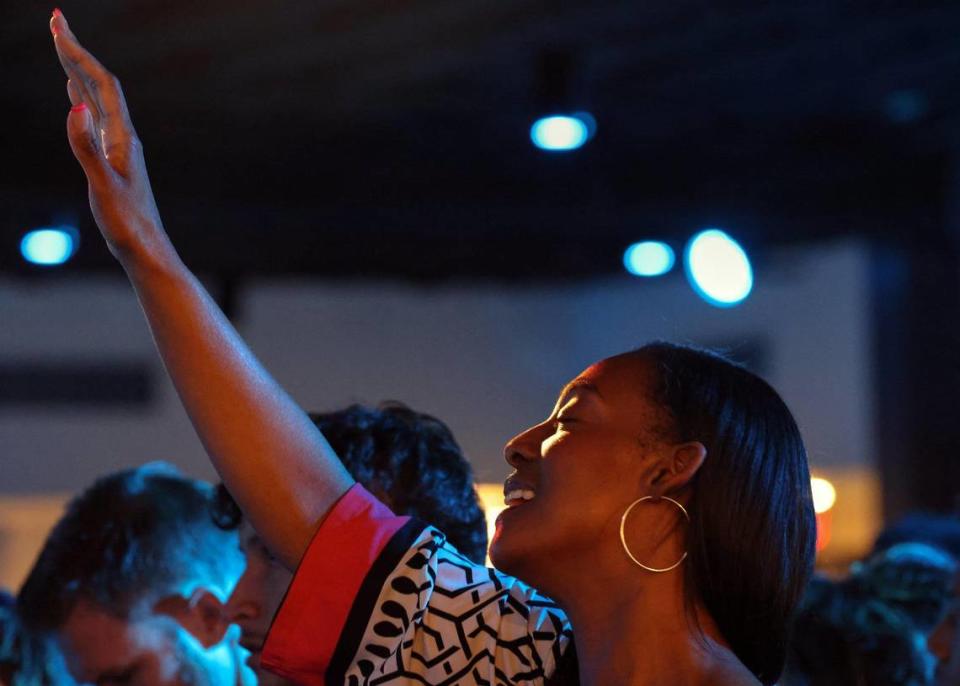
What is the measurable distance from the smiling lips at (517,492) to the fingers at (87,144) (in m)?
0.52

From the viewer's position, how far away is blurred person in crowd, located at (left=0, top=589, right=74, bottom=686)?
2383mm

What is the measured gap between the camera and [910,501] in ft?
17.3

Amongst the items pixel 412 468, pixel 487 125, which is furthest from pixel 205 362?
pixel 487 125

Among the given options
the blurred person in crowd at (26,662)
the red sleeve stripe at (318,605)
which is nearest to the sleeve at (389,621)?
the red sleeve stripe at (318,605)

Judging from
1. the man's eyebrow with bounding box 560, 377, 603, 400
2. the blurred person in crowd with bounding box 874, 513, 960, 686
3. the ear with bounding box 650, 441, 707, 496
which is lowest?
the blurred person in crowd with bounding box 874, 513, 960, 686

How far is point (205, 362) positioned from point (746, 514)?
1.86 feet

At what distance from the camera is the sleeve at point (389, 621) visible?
1.37m

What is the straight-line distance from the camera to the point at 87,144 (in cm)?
128

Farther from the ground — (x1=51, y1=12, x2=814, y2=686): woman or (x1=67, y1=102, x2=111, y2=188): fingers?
(x1=67, y1=102, x2=111, y2=188): fingers

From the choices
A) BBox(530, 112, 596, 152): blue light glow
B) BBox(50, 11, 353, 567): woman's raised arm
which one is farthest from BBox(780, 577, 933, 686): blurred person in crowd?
BBox(530, 112, 596, 152): blue light glow

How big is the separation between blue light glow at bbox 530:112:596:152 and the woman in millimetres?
2889

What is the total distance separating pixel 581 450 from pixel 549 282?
5.35m

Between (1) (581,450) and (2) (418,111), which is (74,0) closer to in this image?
(2) (418,111)

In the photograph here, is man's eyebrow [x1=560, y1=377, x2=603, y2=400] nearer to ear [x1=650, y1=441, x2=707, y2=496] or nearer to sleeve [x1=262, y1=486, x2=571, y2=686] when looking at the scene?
ear [x1=650, y1=441, x2=707, y2=496]
